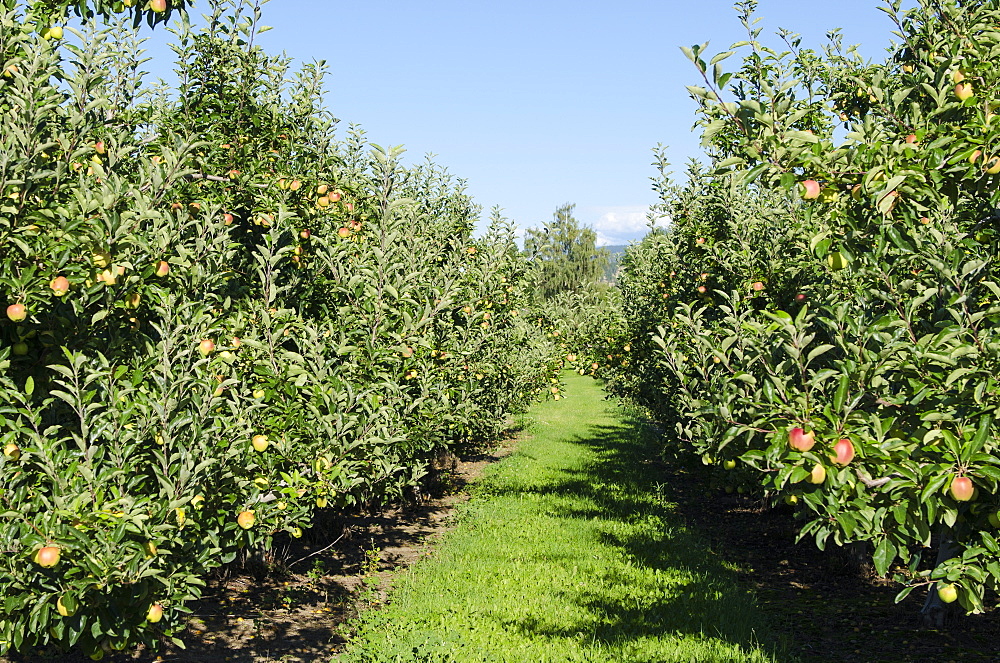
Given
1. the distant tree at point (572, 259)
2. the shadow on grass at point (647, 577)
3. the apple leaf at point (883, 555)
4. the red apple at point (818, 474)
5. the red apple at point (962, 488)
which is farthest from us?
the distant tree at point (572, 259)

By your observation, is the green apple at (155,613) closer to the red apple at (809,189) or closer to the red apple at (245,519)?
the red apple at (245,519)

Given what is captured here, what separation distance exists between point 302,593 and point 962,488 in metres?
6.48

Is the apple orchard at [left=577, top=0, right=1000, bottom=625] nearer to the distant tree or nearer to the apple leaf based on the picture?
the apple leaf

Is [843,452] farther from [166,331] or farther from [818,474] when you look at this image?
[166,331]

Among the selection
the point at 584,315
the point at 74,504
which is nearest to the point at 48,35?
the point at 74,504

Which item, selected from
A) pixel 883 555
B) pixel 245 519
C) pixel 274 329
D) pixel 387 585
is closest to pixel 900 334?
pixel 883 555

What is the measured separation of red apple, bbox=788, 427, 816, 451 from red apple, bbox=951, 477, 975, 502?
1.76ft

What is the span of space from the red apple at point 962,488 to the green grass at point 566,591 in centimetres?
340

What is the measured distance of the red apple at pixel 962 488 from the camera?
9.20 ft

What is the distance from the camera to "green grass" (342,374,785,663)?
5.95m

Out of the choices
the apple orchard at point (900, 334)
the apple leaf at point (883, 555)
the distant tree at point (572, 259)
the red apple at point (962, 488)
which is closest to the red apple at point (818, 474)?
the apple orchard at point (900, 334)

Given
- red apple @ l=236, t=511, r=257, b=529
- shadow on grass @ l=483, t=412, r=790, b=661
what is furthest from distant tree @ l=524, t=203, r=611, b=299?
red apple @ l=236, t=511, r=257, b=529

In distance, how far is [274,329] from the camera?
543 cm

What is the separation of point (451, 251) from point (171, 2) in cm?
560
